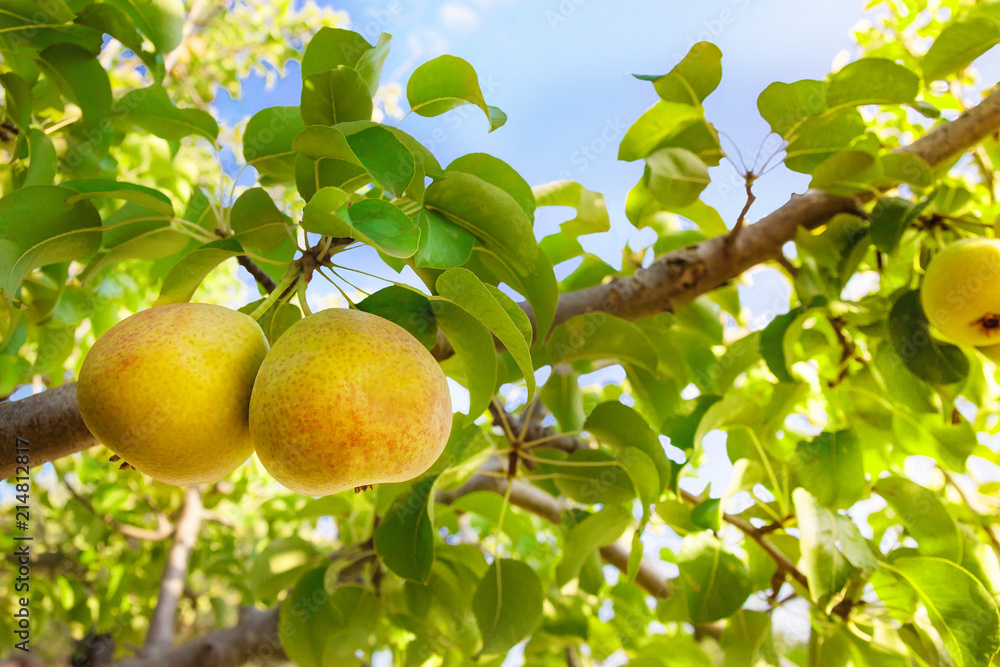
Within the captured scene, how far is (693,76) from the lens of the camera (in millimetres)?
1426

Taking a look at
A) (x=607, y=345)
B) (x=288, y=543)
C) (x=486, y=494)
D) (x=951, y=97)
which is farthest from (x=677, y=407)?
(x=951, y=97)

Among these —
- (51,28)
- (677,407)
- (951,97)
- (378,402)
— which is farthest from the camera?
(951,97)

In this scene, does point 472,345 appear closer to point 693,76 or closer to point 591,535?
point 591,535

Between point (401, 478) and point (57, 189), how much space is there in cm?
80

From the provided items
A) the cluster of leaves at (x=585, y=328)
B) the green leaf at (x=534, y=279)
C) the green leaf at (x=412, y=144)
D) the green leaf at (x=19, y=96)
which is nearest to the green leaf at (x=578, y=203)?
the cluster of leaves at (x=585, y=328)

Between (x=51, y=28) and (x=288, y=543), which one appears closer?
(x=51, y=28)

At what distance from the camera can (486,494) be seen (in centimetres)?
196

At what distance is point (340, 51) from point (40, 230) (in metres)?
0.62

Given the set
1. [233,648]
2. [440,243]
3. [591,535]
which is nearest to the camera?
[440,243]

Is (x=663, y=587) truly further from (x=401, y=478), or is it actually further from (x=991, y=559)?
(x=401, y=478)

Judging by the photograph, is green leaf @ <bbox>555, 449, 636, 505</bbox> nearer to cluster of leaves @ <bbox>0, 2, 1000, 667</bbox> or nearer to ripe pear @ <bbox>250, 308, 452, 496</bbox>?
cluster of leaves @ <bbox>0, 2, 1000, 667</bbox>

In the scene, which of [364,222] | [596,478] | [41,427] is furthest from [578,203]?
[41,427]

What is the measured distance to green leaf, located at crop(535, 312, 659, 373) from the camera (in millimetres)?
1364

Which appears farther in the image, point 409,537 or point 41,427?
point 409,537
